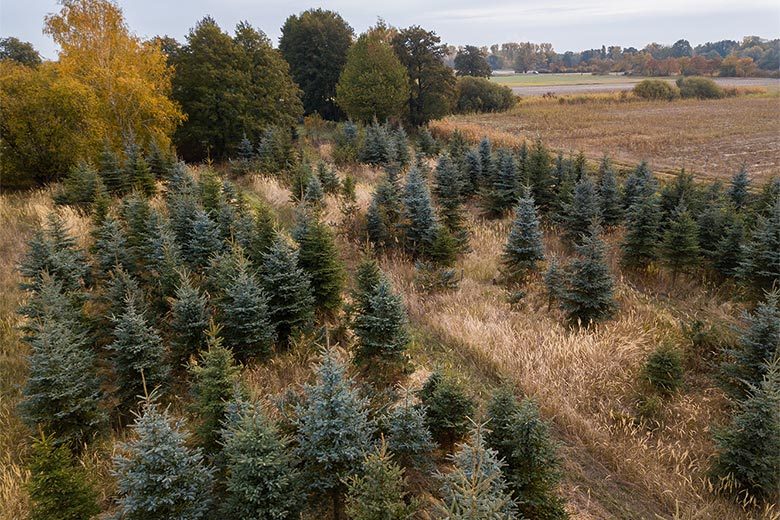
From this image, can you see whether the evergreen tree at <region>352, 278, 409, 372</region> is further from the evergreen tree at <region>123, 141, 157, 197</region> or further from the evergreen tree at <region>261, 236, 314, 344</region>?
the evergreen tree at <region>123, 141, 157, 197</region>

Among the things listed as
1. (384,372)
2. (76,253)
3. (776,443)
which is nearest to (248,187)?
(76,253)

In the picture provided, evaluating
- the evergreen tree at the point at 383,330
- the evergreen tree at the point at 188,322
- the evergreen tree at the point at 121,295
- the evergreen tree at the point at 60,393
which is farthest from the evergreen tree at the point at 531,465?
the evergreen tree at the point at 121,295

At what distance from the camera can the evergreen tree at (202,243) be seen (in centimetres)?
858

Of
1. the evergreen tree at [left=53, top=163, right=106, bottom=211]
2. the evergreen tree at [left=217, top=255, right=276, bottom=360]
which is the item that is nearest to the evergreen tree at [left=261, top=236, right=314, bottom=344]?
the evergreen tree at [left=217, top=255, right=276, bottom=360]

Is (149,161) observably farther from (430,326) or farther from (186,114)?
(430,326)

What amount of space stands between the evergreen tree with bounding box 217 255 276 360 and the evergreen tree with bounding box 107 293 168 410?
92cm

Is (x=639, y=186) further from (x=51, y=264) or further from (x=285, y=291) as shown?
(x=51, y=264)

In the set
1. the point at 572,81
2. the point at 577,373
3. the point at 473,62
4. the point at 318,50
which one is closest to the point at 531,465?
the point at 577,373

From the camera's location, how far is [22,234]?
37.4 feet

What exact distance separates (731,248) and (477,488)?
9581mm

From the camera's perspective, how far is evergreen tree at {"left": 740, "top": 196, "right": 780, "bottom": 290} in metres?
8.44

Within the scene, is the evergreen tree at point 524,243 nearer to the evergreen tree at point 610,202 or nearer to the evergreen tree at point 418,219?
the evergreen tree at point 418,219

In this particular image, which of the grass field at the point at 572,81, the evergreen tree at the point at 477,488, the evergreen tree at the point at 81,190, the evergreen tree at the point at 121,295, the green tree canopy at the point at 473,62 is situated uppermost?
the green tree canopy at the point at 473,62

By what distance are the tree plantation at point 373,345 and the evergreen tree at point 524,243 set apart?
2.4 inches
